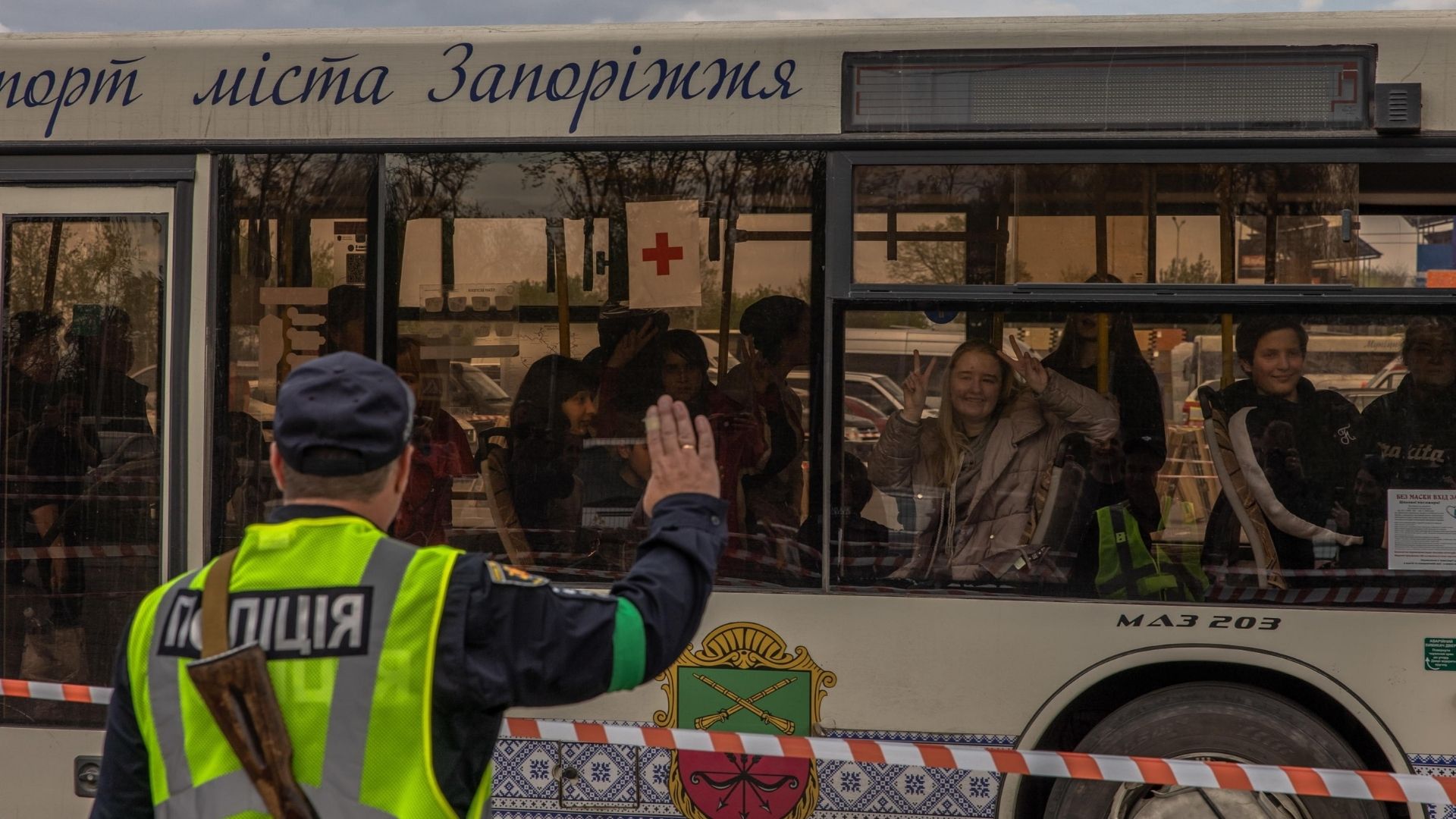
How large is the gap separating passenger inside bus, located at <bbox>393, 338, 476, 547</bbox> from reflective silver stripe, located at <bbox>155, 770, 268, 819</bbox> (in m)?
2.51

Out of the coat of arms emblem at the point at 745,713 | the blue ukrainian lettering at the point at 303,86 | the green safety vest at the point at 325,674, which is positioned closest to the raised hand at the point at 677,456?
the green safety vest at the point at 325,674

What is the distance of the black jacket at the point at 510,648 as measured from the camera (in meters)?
1.74

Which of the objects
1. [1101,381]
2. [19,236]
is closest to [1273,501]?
[1101,381]

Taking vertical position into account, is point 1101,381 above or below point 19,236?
below

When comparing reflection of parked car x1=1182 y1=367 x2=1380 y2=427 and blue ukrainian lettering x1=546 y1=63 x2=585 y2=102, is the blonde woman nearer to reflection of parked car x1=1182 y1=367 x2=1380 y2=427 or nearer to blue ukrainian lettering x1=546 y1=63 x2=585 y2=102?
reflection of parked car x1=1182 y1=367 x2=1380 y2=427

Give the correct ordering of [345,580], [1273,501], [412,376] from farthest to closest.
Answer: [412,376], [1273,501], [345,580]

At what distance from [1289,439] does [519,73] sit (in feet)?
8.86

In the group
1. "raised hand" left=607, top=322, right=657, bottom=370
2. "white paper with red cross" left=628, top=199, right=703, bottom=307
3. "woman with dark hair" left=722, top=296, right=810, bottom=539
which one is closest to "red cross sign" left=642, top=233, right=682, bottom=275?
"white paper with red cross" left=628, top=199, right=703, bottom=307

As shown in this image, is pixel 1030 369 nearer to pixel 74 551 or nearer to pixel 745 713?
pixel 745 713

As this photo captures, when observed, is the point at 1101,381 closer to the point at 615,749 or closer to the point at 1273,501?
the point at 1273,501

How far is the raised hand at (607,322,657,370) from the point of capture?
416cm

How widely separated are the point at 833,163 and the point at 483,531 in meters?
1.67

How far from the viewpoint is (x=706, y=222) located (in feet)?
13.5

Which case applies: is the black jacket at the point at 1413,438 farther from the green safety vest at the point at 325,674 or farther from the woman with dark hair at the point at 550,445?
the green safety vest at the point at 325,674
